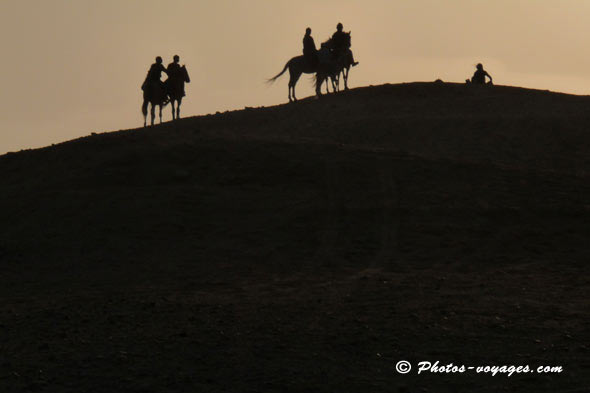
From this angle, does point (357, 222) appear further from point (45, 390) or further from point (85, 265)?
point (45, 390)

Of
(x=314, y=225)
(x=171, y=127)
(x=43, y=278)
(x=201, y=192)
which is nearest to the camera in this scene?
(x=43, y=278)

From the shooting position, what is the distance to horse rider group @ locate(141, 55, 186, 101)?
126 ft

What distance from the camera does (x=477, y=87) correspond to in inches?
1583

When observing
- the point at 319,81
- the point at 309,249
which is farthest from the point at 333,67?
the point at 309,249

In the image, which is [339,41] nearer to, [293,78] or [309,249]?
[293,78]

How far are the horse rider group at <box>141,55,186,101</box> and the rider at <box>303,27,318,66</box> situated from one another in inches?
168

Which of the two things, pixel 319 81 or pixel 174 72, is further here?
pixel 319 81

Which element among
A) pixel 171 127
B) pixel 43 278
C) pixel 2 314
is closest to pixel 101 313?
pixel 2 314

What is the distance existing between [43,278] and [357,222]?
589cm

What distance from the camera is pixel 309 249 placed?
24609 mm

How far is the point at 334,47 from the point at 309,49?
82cm

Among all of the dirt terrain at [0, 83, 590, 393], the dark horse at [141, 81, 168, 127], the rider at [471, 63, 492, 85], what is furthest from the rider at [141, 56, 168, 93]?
the rider at [471, 63, 492, 85]

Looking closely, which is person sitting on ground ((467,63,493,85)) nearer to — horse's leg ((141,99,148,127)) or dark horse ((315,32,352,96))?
dark horse ((315,32,352,96))

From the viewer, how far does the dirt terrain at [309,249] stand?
17.2 meters
